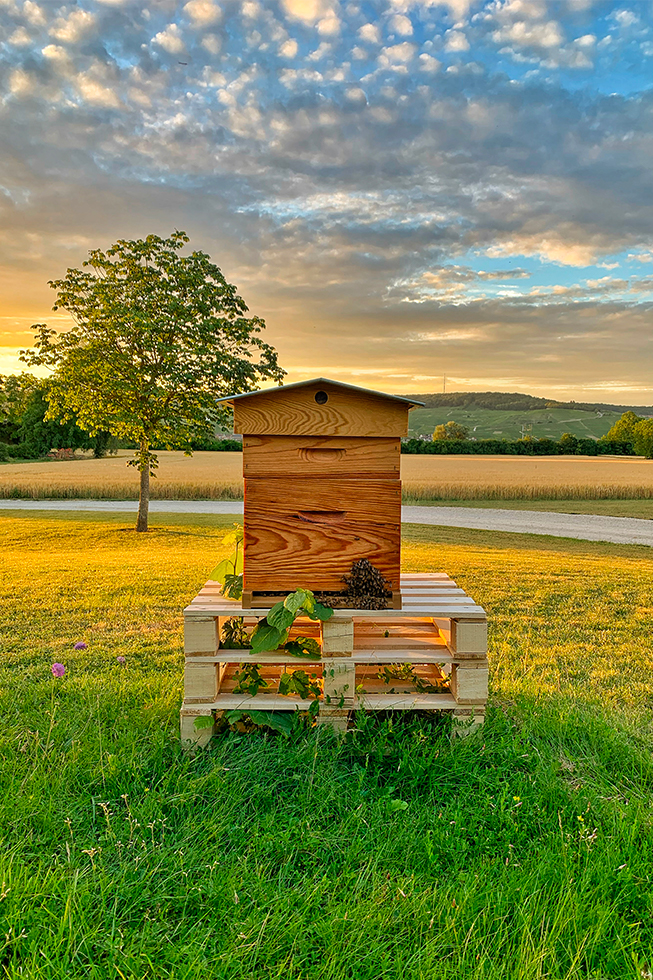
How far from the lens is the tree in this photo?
14398 mm

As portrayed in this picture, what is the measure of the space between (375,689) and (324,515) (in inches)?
47.6

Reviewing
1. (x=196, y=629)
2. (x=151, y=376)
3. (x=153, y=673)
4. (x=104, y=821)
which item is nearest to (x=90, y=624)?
(x=153, y=673)

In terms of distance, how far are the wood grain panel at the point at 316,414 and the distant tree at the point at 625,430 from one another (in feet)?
202

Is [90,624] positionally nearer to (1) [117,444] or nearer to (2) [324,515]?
(2) [324,515]

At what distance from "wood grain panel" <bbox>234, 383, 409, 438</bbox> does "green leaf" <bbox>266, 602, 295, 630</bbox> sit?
964mm

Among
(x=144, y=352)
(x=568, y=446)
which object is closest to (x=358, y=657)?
(x=144, y=352)

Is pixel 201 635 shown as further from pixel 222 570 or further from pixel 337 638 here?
pixel 337 638

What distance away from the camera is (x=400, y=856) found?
2.53 m

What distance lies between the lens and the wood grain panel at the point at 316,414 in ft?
10.9

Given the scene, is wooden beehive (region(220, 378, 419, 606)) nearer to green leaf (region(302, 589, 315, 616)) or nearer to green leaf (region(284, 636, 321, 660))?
green leaf (region(302, 589, 315, 616))

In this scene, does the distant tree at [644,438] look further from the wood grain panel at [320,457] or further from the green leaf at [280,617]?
the green leaf at [280,617]

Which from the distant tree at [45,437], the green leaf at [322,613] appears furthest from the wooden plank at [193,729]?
the distant tree at [45,437]

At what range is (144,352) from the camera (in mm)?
14914

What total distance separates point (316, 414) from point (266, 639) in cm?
128
